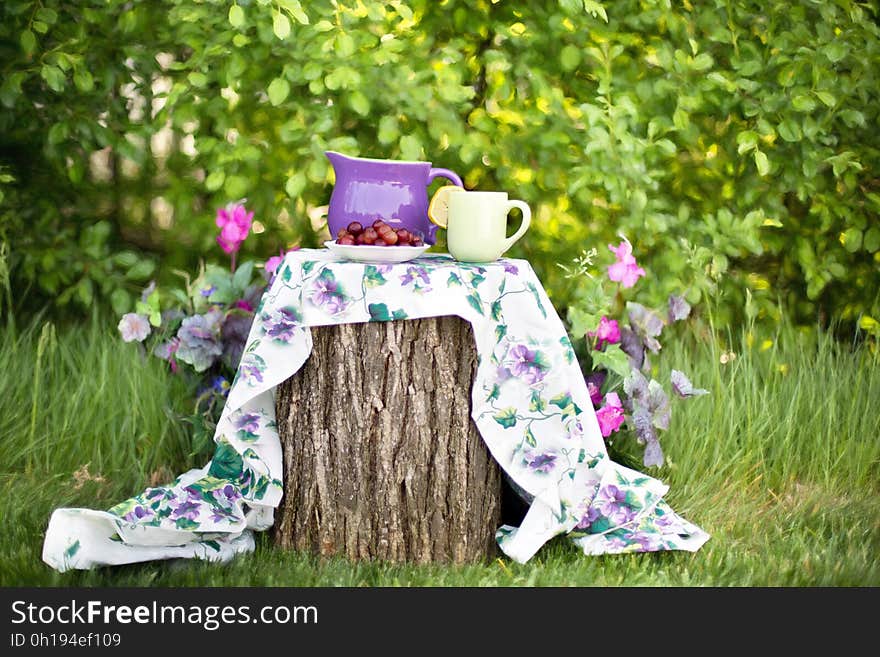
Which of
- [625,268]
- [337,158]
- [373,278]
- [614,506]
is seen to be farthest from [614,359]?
[337,158]

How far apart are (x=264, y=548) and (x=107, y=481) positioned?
634 mm

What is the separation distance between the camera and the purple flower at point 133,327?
2924 millimetres

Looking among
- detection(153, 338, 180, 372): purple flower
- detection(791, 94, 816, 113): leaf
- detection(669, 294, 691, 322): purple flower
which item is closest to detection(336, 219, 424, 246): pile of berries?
detection(153, 338, 180, 372): purple flower

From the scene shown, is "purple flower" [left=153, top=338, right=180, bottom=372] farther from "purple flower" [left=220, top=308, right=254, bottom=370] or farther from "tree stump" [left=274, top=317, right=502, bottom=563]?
"tree stump" [left=274, top=317, right=502, bottom=563]

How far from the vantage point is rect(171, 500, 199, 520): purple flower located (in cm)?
240

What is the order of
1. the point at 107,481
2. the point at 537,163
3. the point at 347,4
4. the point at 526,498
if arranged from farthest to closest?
the point at 537,163, the point at 347,4, the point at 107,481, the point at 526,498

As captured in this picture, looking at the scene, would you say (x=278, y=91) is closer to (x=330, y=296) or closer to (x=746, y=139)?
(x=330, y=296)

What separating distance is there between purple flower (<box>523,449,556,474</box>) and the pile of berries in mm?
529

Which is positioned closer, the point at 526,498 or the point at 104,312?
the point at 526,498

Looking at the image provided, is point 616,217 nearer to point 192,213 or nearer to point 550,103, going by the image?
point 550,103

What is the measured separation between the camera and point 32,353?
3.26 metres

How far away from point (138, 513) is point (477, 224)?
38.8 inches

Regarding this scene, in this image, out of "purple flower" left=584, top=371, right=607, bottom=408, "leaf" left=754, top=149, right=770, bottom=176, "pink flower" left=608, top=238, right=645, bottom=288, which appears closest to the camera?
"purple flower" left=584, top=371, right=607, bottom=408

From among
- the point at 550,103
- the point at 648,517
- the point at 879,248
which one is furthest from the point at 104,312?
the point at 879,248
